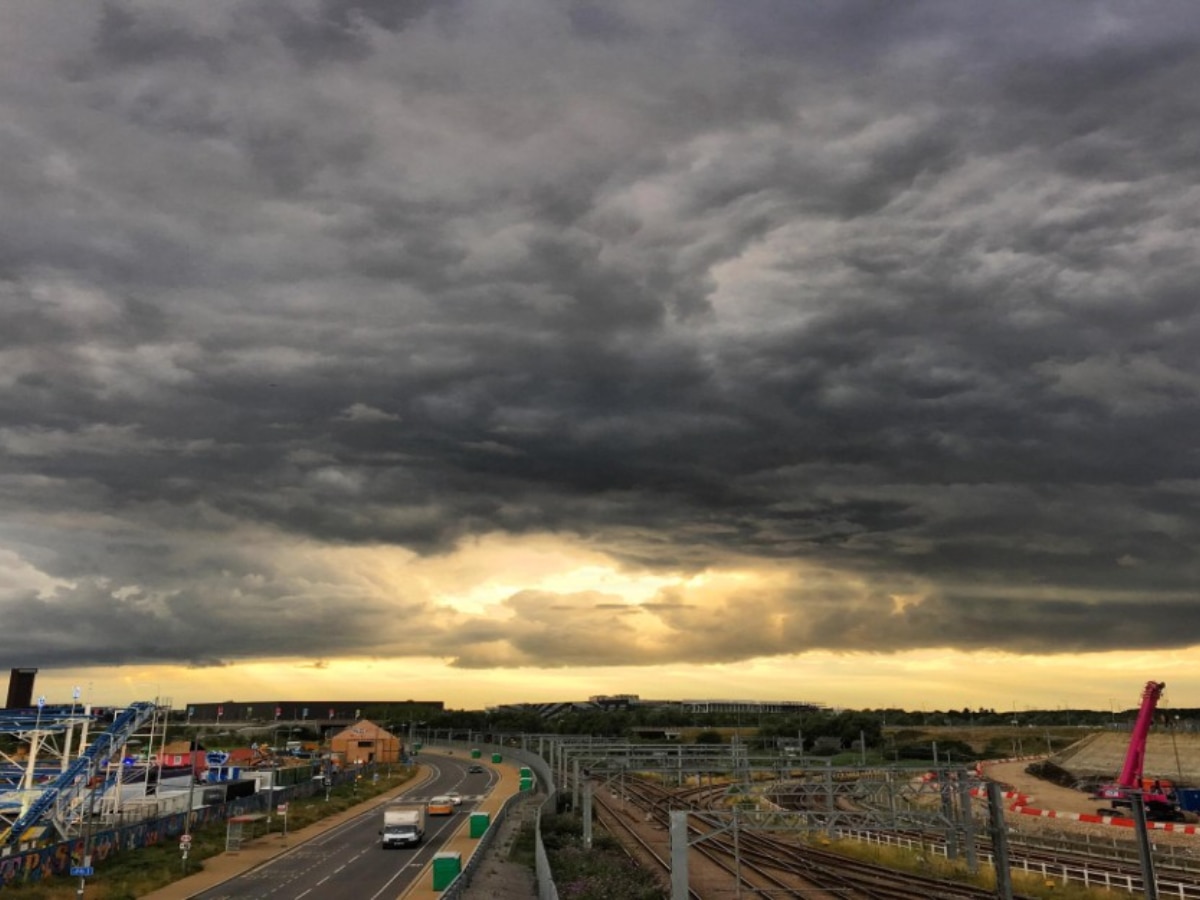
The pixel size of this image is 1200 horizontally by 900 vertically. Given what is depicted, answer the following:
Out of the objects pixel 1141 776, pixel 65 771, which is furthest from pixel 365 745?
pixel 1141 776

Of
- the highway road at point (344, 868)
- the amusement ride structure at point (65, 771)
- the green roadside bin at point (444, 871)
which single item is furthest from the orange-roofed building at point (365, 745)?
the green roadside bin at point (444, 871)

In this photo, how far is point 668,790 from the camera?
424 ft

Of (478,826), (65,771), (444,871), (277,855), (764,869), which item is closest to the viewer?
(444,871)

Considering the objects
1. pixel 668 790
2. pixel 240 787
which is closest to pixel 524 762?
pixel 668 790

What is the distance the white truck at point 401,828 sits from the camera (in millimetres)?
68438

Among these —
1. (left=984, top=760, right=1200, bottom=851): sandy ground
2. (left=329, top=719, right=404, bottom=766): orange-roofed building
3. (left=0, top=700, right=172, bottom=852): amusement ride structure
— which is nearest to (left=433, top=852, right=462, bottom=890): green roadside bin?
(left=0, top=700, right=172, bottom=852): amusement ride structure

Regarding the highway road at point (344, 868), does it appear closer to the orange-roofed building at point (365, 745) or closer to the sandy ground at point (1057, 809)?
the sandy ground at point (1057, 809)

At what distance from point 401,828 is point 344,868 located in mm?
8768

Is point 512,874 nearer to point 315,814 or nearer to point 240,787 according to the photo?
point 315,814

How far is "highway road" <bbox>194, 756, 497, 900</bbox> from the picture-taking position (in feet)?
167

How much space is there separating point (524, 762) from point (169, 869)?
104 m

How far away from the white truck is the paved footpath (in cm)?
253

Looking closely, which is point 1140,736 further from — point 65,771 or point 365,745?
point 365,745

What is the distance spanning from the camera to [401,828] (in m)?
68.8
